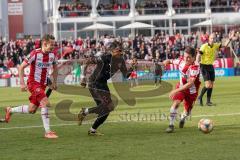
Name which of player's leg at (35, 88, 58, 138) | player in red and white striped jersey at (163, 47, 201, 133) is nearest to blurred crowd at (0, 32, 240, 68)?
player in red and white striped jersey at (163, 47, 201, 133)

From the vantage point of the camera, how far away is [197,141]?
Result: 13.7m

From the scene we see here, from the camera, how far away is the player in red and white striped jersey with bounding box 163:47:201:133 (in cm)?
1567

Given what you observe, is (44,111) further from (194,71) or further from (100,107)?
(194,71)

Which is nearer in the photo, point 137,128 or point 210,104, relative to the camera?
point 137,128

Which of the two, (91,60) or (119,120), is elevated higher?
(91,60)

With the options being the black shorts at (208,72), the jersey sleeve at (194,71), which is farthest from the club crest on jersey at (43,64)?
the black shorts at (208,72)

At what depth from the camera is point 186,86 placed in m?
15.6

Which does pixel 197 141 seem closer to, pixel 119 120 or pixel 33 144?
pixel 33 144

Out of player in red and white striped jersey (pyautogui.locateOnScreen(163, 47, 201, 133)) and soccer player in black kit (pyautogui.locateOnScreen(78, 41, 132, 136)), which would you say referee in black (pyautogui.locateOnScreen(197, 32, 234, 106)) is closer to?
player in red and white striped jersey (pyautogui.locateOnScreen(163, 47, 201, 133))

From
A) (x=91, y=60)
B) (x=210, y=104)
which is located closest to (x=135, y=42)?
(x=210, y=104)

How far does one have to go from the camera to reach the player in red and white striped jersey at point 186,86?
1567cm

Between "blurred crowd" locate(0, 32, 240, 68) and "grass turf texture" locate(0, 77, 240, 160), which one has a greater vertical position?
"blurred crowd" locate(0, 32, 240, 68)

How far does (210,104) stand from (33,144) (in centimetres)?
1038

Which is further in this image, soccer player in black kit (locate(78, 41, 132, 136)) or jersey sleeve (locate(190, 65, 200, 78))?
jersey sleeve (locate(190, 65, 200, 78))
